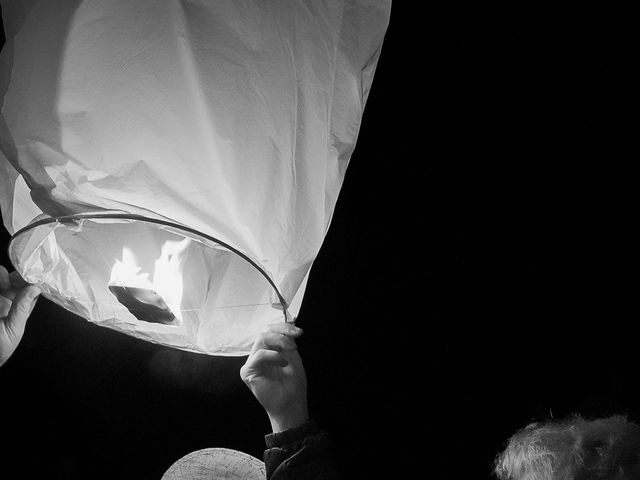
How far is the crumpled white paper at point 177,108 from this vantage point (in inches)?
17.8

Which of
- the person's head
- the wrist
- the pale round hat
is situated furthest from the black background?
the wrist

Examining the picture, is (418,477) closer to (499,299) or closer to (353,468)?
(353,468)

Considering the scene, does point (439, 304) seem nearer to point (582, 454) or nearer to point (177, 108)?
point (582, 454)

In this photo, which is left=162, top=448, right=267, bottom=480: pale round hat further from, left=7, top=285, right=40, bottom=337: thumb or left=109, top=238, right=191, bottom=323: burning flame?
left=109, top=238, right=191, bottom=323: burning flame

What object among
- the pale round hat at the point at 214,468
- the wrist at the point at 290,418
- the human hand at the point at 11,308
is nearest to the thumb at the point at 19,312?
the human hand at the point at 11,308

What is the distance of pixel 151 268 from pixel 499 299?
0.96 metres

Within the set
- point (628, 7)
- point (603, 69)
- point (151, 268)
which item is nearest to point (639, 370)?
point (603, 69)

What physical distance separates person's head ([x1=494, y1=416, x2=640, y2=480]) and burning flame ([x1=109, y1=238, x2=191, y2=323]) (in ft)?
1.91

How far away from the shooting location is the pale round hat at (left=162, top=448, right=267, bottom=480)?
3.23 ft

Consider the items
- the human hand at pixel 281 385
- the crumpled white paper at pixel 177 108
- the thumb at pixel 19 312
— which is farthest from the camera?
the thumb at pixel 19 312

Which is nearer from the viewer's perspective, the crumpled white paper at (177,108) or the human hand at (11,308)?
the crumpled white paper at (177,108)

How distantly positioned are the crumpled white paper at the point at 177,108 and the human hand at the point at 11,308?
0.53 metres

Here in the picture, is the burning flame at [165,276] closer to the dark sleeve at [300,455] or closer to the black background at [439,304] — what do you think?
the dark sleeve at [300,455]

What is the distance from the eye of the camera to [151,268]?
573mm
